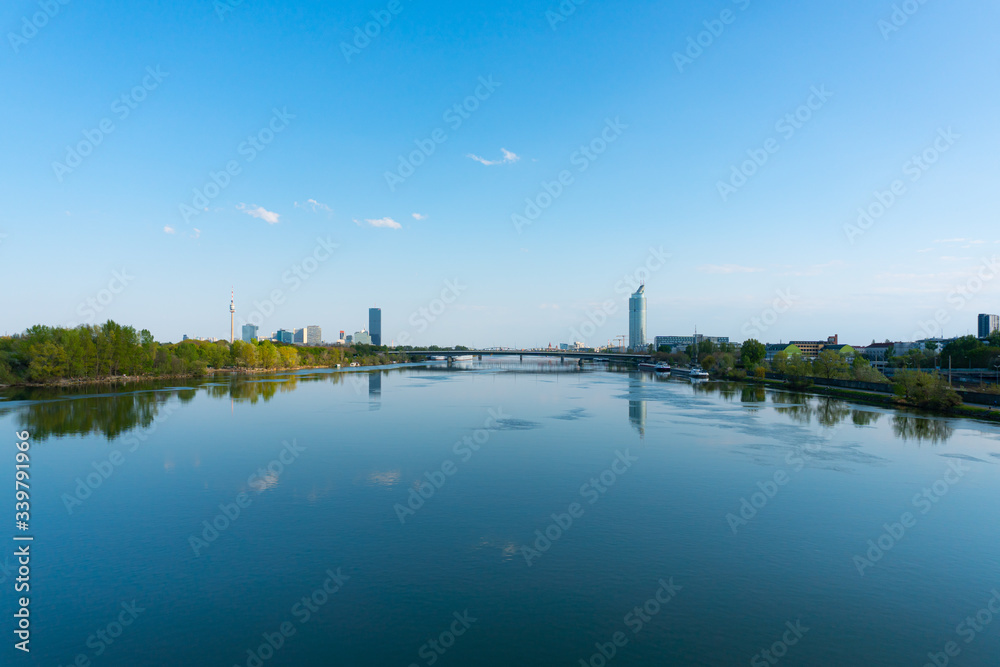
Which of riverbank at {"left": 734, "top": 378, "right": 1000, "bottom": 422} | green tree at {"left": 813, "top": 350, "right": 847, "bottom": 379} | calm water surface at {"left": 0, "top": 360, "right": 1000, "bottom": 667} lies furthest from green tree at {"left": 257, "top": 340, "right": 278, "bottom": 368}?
green tree at {"left": 813, "top": 350, "right": 847, "bottom": 379}

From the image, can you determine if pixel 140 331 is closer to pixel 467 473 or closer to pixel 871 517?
pixel 467 473

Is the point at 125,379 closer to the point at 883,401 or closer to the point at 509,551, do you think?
the point at 509,551

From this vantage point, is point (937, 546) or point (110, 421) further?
point (110, 421)

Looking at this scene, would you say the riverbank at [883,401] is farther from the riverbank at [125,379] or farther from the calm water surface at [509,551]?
the riverbank at [125,379]

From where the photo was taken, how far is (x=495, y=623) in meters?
11.1

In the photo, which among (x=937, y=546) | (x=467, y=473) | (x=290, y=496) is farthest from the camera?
(x=467, y=473)

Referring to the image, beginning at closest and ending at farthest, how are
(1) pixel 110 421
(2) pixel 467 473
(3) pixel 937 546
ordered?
(3) pixel 937 546 < (2) pixel 467 473 < (1) pixel 110 421

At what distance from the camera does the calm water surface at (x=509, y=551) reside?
1047cm

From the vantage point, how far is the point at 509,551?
14703mm

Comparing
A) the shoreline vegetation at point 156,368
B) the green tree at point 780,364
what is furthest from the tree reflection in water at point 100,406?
the green tree at point 780,364

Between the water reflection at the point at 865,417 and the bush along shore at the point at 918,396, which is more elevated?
the bush along shore at the point at 918,396

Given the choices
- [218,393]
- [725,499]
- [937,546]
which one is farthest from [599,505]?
[218,393]

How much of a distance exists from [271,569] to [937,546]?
19544mm

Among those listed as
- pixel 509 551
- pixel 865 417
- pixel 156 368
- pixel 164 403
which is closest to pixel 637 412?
pixel 865 417
